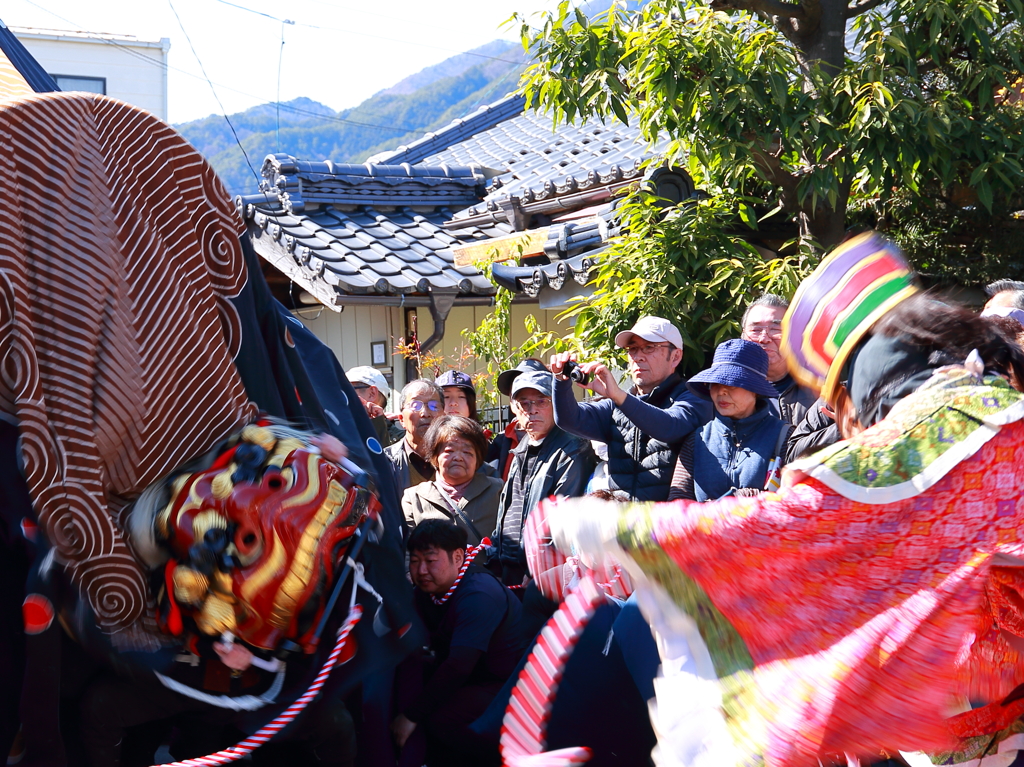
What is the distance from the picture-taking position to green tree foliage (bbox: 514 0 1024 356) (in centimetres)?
375

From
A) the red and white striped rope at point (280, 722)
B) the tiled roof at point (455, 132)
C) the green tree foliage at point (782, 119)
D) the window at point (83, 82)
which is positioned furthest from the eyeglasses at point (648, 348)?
the window at point (83, 82)

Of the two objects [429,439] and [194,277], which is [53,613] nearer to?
[194,277]

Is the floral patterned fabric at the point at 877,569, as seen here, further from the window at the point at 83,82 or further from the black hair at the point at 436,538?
the window at the point at 83,82

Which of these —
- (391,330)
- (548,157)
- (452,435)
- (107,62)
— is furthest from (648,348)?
(107,62)

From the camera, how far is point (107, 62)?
16.4 m

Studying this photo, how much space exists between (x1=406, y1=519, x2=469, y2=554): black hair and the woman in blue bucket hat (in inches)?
32.2

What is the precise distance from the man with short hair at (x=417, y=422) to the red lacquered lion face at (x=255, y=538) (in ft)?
7.93

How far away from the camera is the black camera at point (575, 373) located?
3.40 m

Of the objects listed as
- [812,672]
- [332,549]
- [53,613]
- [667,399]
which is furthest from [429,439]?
[812,672]

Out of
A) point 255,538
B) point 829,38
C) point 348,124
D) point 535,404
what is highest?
point 348,124

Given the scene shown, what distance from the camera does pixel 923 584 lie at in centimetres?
156

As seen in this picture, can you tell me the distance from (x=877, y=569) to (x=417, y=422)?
124 inches

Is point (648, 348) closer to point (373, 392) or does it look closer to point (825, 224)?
point (825, 224)

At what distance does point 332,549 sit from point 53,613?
569 mm
